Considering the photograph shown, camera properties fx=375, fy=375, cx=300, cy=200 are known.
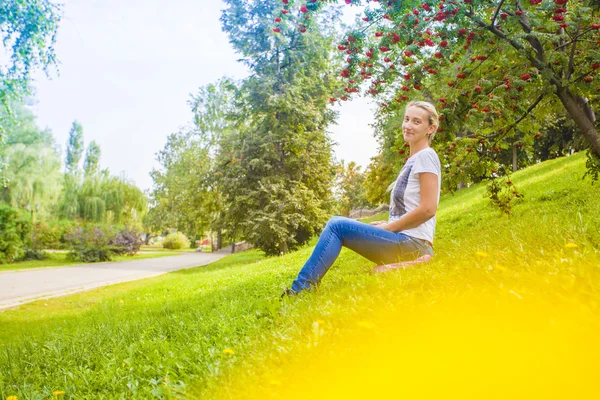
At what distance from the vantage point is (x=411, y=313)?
6.71ft

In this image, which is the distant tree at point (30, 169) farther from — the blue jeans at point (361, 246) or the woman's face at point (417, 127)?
the woman's face at point (417, 127)

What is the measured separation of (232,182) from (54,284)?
8.03 metres

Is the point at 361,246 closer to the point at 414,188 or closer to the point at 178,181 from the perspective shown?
the point at 414,188

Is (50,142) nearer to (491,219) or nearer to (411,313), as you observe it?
(491,219)

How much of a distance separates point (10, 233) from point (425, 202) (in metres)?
20.2

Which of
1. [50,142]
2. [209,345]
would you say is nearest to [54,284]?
[209,345]

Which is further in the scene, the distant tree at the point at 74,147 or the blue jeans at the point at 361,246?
the distant tree at the point at 74,147

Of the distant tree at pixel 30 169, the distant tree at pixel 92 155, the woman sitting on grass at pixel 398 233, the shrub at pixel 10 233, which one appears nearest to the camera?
the woman sitting on grass at pixel 398 233

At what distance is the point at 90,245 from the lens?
65.5 feet

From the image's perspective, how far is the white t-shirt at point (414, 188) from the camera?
3.25 m

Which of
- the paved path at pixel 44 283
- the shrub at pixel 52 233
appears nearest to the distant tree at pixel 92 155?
the shrub at pixel 52 233

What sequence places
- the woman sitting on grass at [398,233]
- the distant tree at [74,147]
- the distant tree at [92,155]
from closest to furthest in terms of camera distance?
the woman sitting on grass at [398,233]
the distant tree at [92,155]
the distant tree at [74,147]

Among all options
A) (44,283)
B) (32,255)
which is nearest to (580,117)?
(44,283)

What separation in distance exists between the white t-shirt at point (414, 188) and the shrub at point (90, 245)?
20.3m
